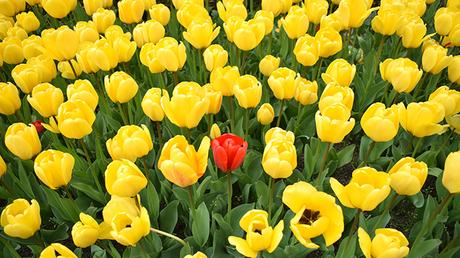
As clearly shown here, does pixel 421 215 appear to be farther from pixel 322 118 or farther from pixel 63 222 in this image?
pixel 63 222

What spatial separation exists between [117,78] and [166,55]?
21 centimetres

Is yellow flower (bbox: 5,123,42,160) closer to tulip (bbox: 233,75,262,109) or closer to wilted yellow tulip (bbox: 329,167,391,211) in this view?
tulip (bbox: 233,75,262,109)

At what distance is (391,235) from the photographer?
3.80 feet

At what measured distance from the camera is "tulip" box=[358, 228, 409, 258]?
3.68ft

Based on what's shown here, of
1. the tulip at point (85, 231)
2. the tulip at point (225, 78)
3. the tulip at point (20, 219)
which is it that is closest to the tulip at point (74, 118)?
the tulip at point (20, 219)

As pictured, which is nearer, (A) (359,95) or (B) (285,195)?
(B) (285,195)

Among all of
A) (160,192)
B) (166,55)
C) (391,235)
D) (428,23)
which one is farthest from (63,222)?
(428,23)

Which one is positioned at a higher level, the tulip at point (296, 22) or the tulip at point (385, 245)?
the tulip at point (296, 22)

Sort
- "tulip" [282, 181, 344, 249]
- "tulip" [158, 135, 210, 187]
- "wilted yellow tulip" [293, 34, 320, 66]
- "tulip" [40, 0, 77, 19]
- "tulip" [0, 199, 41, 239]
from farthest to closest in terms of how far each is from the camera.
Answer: "tulip" [40, 0, 77, 19], "wilted yellow tulip" [293, 34, 320, 66], "tulip" [0, 199, 41, 239], "tulip" [158, 135, 210, 187], "tulip" [282, 181, 344, 249]

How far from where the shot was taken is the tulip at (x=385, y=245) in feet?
3.68

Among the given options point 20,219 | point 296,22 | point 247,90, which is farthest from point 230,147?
point 296,22

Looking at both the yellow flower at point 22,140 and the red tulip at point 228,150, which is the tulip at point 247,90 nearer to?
the red tulip at point 228,150

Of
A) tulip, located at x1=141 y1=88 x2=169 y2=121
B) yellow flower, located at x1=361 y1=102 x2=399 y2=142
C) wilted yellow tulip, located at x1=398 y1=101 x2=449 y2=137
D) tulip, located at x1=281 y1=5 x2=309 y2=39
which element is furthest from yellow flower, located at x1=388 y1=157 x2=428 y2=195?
tulip, located at x1=281 y1=5 x2=309 y2=39

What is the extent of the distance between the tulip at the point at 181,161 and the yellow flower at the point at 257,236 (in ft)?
0.64
